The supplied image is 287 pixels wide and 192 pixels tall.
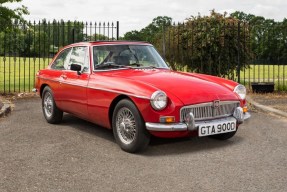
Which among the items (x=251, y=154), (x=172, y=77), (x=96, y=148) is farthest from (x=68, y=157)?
(x=251, y=154)

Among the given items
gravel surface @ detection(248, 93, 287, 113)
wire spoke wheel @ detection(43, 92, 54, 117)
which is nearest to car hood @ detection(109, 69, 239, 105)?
wire spoke wheel @ detection(43, 92, 54, 117)

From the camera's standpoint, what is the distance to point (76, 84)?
21.4ft

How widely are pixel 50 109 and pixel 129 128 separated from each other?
2652 mm

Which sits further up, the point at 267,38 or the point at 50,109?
the point at 267,38

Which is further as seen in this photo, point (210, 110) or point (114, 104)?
point (114, 104)

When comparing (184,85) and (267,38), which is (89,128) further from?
(267,38)

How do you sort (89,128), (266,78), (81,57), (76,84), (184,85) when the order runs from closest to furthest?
(184,85) < (76,84) < (81,57) < (89,128) < (266,78)

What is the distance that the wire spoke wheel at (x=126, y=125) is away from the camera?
538cm

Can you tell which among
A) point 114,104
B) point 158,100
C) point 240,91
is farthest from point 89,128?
point 240,91

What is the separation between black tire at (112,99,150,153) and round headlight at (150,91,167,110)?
27 centimetres

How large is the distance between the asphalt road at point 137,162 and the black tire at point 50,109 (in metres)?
0.37

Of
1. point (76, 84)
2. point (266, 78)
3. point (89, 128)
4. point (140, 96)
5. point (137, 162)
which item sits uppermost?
point (266, 78)

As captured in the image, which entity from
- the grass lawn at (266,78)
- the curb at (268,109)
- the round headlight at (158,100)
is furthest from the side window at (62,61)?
the grass lawn at (266,78)

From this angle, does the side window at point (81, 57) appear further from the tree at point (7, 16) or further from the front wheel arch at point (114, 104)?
the tree at point (7, 16)
